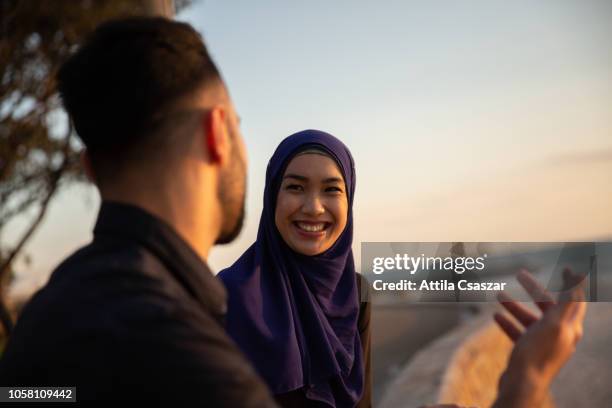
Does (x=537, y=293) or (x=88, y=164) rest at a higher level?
(x=88, y=164)

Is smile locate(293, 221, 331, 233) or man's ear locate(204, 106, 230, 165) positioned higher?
smile locate(293, 221, 331, 233)

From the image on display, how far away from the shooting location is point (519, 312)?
49.7 inches

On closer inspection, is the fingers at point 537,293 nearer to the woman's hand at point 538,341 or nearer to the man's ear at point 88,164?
the woman's hand at point 538,341

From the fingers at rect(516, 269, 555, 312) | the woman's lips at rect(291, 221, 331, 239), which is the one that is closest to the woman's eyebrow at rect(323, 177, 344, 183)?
the woman's lips at rect(291, 221, 331, 239)

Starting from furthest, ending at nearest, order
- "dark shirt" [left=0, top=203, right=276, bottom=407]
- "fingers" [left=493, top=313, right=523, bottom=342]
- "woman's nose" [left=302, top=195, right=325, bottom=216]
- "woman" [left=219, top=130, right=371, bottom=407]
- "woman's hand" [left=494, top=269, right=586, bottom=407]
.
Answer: "woman's nose" [left=302, top=195, right=325, bottom=216]
"woman" [left=219, top=130, right=371, bottom=407]
"fingers" [left=493, top=313, right=523, bottom=342]
"woman's hand" [left=494, top=269, right=586, bottom=407]
"dark shirt" [left=0, top=203, right=276, bottom=407]

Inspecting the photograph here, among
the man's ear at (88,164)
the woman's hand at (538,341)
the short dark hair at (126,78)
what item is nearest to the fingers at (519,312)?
the woman's hand at (538,341)

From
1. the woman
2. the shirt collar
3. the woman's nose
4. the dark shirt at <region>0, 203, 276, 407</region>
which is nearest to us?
the dark shirt at <region>0, 203, 276, 407</region>

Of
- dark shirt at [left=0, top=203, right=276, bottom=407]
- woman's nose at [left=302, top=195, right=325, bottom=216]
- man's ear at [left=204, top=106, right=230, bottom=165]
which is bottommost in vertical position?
dark shirt at [left=0, top=203, right=276, bottom=407]

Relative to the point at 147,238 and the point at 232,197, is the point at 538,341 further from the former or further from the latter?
the point at 147,238

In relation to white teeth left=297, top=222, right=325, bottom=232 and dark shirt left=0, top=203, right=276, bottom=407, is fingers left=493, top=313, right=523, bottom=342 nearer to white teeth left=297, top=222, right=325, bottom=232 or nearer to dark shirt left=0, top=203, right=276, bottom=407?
dark shirt left=0, top=203, right=276, bottom=407

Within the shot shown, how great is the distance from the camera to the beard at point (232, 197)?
1.17 meters

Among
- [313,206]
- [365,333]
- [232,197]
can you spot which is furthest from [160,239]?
[365,333]

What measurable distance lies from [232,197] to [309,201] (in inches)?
45.2

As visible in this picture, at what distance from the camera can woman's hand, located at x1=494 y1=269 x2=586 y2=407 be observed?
3.77ft
